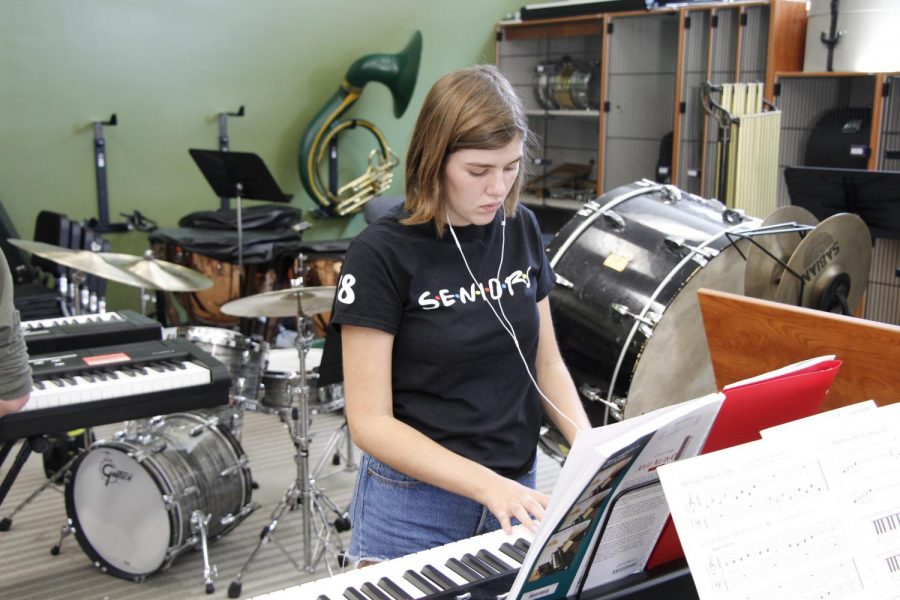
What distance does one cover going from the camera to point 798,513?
3.65 feet

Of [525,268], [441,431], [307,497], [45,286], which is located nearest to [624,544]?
[441,431]

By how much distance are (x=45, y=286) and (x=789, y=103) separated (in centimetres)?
447

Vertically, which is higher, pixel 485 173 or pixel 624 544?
pixel 485 173

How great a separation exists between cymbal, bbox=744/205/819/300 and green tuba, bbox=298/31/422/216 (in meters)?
3.77

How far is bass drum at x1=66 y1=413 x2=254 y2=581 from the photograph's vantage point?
2.96m

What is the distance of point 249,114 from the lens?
607 cm

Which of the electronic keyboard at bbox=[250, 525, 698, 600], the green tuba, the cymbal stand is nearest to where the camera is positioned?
the electronic keyboard at bbox=[250, 525, 698, 600]

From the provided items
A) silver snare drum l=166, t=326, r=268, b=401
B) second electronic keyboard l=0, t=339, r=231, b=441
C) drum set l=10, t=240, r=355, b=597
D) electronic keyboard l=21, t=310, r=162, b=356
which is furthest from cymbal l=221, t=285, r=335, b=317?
silver snare drum l=166, t=326, r=268, b=401

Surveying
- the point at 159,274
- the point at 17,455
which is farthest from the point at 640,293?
the point at 17,455

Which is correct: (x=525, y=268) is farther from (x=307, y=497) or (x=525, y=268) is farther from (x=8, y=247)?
(x=8, y=247)

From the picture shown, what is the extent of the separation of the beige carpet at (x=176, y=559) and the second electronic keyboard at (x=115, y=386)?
2.20 feet

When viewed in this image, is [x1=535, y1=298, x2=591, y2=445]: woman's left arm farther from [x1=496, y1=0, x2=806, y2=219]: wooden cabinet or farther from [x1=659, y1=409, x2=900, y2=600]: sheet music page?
[x1=496, y1=0, x2=806, y2=219]: wooden cabinet

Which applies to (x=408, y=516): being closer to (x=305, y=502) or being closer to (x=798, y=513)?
(x=798, y=513)

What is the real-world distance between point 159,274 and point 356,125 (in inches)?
123
